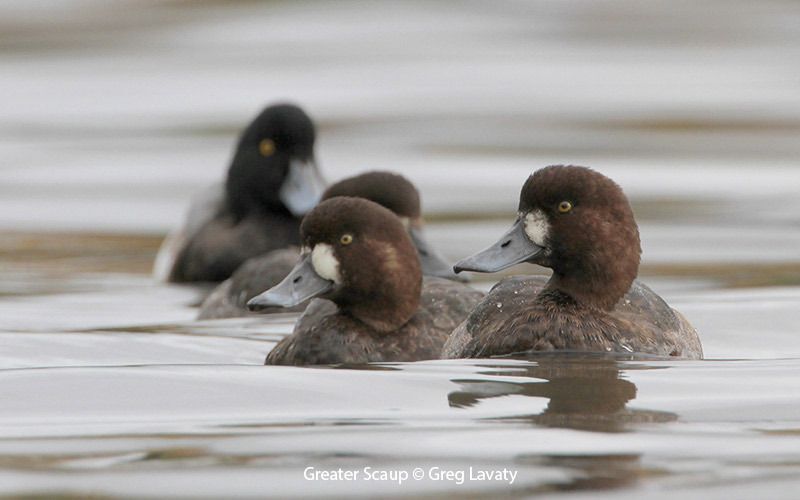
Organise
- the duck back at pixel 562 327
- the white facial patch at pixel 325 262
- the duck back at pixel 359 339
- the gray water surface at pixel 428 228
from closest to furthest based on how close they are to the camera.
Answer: the gray water surface at pixel 428 228
the duck back at pixel 562 327
the duck back at pixel 359 339
the white facial patch at pixel 325 262

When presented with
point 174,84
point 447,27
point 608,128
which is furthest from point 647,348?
point 447,27

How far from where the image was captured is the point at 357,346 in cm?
718

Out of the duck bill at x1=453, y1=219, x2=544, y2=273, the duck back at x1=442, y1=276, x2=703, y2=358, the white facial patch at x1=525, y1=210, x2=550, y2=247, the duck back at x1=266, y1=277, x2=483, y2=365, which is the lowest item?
the duck back at x1=266, y1=277, x2=483, y2=365

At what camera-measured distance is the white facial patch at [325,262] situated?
7262mm

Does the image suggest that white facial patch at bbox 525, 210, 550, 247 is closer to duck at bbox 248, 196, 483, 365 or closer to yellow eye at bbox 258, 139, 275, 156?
duck at bbox 248, 196, 483, 365

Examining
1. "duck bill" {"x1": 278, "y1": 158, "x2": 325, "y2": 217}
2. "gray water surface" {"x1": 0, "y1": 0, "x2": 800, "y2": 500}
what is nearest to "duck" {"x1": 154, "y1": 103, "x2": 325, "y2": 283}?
"duck bill" {"x1": 278, "y1": 158, "x2": 325, "y2": 217}

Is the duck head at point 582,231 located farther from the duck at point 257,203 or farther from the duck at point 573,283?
the duck at point 257,203

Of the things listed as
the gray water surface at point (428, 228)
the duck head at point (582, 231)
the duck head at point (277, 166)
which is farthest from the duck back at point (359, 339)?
the duck head at point (277, 166)

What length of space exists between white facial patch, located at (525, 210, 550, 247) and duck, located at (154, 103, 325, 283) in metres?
4.46

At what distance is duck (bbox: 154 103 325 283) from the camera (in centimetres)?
1140

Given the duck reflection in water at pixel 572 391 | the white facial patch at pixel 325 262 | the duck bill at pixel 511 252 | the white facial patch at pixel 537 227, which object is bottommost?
the duck reflection in water at pixel 572 391

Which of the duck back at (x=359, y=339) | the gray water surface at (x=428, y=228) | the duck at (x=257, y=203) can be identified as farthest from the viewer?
the duck at (x=257, y=203)

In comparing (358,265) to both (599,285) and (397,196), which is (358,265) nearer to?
(599,285)

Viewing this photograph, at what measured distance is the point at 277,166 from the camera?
11703 mm
